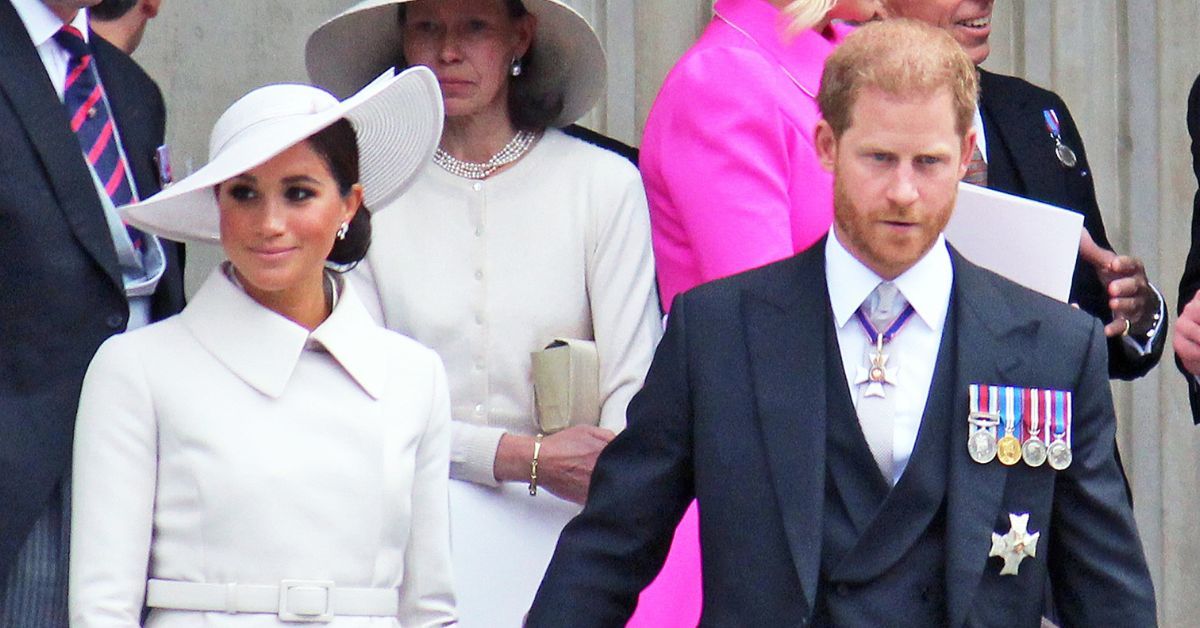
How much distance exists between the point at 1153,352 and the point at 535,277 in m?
1.22

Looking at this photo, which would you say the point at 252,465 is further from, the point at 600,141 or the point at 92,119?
the point at 600,141

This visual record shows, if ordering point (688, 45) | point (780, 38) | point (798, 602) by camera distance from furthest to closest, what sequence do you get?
point (688, 45), point (780, 38), point (798, 602)

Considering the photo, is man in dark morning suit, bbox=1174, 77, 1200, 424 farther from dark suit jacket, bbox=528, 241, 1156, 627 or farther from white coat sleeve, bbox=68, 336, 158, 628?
white coat sleeve, bbox=68, 336, 158, 628

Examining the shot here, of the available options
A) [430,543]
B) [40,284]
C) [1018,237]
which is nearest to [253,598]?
[430,543]

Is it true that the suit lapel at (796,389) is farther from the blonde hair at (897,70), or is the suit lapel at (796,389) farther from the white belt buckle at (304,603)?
the white belt buckle at (304,603)

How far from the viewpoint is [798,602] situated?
340cm

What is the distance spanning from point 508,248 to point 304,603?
3.27 feet

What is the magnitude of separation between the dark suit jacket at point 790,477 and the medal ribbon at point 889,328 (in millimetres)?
54

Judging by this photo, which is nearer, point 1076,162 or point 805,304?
point 805,304

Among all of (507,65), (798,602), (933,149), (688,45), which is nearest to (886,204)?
(933,149)

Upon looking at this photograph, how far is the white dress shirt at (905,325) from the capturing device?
349 cm

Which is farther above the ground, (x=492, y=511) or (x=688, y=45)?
(x=688, y=45)

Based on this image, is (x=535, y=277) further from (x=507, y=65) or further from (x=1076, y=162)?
(x=1076, y=162)

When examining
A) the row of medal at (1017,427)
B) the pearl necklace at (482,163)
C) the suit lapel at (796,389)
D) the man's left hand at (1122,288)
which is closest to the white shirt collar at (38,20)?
the pearl necklace at (482,163)
